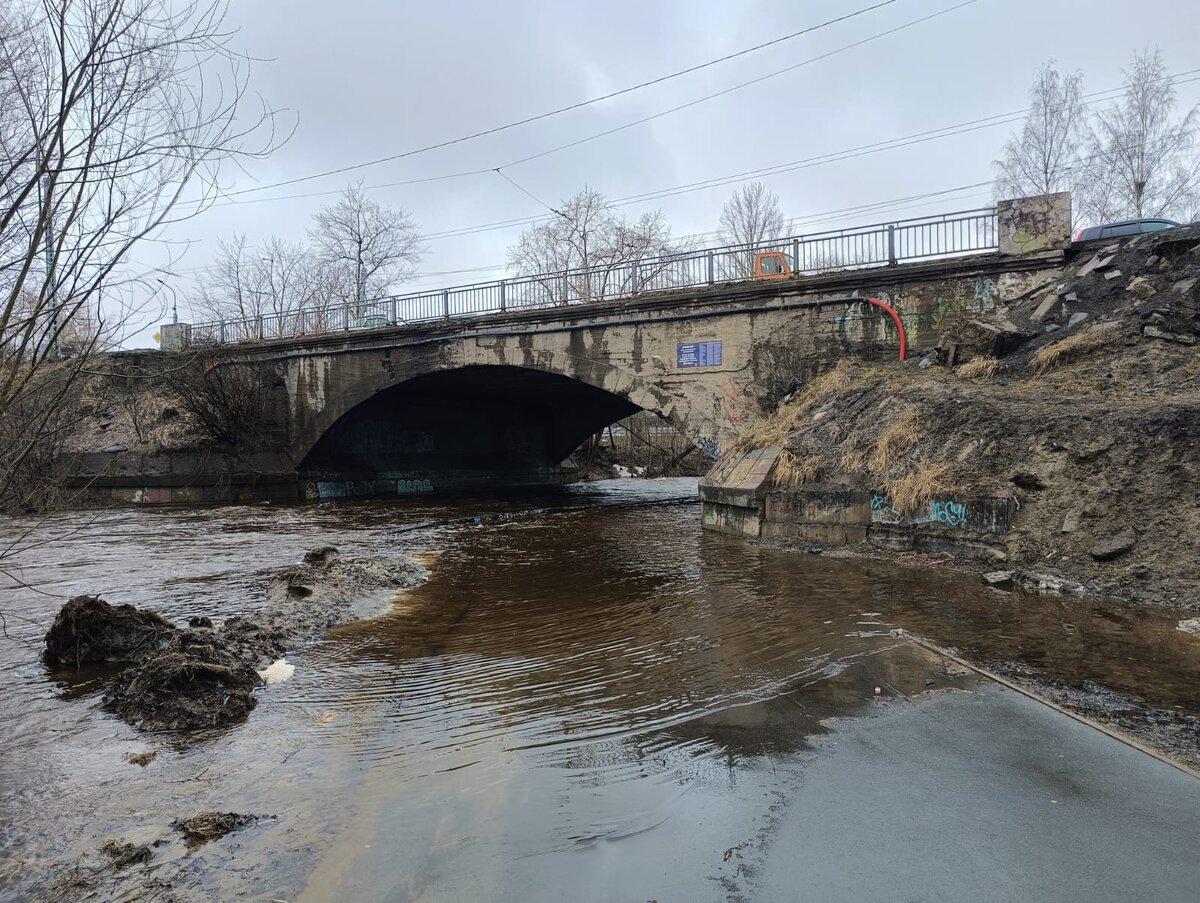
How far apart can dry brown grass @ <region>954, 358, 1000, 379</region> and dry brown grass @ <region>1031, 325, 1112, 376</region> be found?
2.20 feet

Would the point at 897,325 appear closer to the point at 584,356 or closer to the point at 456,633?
the point at 584,356

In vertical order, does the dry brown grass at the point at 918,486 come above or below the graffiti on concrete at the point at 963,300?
below

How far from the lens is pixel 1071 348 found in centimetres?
1145

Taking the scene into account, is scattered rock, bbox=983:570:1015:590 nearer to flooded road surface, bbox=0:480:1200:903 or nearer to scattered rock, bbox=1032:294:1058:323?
flooded road surface, bbox=0:480:1200:903

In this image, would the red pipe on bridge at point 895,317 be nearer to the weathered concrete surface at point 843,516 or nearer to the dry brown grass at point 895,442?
the weathered concrete surface at point 843,516

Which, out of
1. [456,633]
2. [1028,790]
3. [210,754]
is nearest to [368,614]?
[456,633]

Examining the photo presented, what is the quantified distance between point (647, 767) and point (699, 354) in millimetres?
14927

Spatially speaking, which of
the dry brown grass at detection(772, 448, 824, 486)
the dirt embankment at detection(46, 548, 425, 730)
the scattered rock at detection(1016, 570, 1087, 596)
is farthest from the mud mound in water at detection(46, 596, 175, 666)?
the dry brown grass at detection(772, 448, 824, 486)

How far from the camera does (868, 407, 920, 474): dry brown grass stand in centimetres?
1055

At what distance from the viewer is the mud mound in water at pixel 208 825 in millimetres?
3197

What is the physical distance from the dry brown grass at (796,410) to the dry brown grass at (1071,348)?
3.30 metres

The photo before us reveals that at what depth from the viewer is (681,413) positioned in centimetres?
1850

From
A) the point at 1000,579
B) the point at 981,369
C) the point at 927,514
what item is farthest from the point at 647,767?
the point at 981,369

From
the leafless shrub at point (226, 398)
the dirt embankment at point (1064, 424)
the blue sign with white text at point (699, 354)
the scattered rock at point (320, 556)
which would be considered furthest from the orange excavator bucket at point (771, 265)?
the leafless shrub at point (226, 398)
